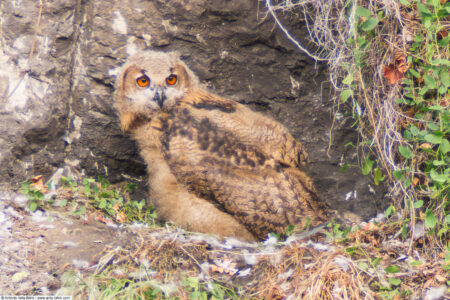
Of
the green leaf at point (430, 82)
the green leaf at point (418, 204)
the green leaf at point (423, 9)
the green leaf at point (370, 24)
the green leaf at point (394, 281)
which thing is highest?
the green leaf at point (423, 9)

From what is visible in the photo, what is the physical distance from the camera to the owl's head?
12.3 feet

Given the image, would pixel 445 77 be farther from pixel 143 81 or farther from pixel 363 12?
pixel 143 81

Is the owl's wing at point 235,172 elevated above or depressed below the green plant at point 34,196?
above

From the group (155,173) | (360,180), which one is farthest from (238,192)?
(360,180)

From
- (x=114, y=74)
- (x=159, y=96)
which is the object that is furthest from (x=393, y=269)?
(x=114, y=74)

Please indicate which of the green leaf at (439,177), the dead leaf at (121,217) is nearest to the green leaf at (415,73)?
the green leaf at (439,177)

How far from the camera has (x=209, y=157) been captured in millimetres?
3568

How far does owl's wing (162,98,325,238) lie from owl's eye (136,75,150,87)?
14.8 inches

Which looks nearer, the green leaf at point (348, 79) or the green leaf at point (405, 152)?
the green leaf at point (405, 152)

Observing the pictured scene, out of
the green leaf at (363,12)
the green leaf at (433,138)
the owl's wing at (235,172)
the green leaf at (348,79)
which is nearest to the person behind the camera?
the green leaf at (433,138)

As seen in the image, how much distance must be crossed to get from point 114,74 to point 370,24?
2.44 meters

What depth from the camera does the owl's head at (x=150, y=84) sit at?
12.3 ft

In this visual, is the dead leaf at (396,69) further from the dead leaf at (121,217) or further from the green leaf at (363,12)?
the dead leaf at (121,217)

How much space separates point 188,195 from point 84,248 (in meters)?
0.95
